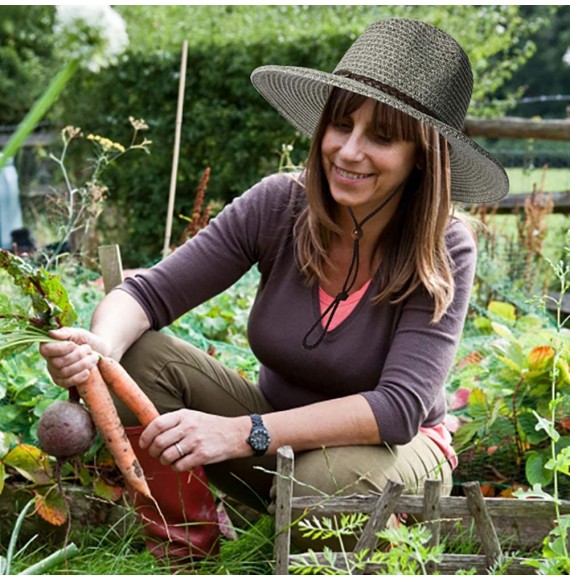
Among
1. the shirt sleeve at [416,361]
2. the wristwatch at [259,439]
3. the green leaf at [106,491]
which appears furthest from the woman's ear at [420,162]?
the green leaf at [106,491]

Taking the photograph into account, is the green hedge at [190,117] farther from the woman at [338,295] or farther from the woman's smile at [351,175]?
the woman's smile at [351,175]

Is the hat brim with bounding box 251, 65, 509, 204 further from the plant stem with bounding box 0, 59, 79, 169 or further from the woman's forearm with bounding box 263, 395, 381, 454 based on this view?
the plant stem with bounding box 0, 59, 79, 169

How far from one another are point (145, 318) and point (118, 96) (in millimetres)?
5073

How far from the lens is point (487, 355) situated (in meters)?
3.09

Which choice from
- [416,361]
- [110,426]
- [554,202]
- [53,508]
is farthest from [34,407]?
[554,202]

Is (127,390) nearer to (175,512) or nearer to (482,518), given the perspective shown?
(175,512)

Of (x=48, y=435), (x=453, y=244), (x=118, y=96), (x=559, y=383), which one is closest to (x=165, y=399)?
(x=48, y=435)

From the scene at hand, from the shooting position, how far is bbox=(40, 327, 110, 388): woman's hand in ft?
6.60

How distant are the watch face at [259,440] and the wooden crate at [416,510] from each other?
177 mm

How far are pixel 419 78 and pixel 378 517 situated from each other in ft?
3.21

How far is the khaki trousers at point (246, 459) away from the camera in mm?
2107

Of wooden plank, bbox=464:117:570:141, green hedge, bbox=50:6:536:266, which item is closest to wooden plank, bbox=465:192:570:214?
wooden plank, bbox=464:117:570:141

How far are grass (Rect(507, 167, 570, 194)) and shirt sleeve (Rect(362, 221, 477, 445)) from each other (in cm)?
399

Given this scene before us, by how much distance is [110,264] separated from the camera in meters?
2.76
